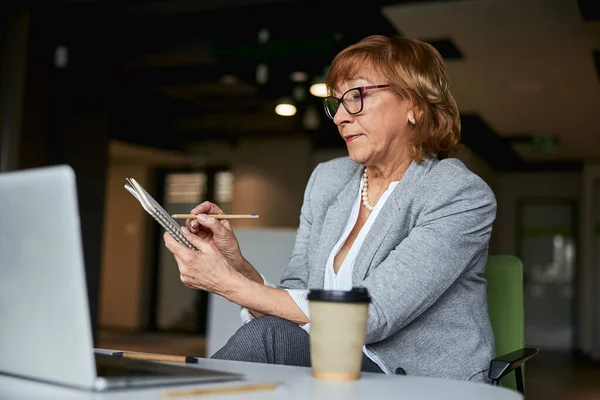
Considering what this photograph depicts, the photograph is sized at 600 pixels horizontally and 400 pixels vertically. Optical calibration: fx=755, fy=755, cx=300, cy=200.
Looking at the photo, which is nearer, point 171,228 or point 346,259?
point 171,228

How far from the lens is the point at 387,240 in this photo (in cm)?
159

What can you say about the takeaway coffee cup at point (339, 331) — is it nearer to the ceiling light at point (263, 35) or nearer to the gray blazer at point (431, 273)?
the gray blazer at point (431, 273)

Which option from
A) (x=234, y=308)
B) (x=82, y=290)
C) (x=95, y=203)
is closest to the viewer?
(x=82, y=290)

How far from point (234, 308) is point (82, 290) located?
214 cm

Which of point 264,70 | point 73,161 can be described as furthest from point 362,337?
point 264,70

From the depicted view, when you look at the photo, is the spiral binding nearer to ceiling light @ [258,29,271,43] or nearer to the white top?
the white top

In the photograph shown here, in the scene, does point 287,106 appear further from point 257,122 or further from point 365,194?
point 365,194

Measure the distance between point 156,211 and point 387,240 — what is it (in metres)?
0.60

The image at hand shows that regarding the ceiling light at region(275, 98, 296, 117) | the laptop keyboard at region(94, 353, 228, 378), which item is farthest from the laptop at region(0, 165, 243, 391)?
the ceiling light at region(275, 98, 296, 117)

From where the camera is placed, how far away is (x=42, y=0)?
211 inches

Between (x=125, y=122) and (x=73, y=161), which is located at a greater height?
(x=125, y=122)

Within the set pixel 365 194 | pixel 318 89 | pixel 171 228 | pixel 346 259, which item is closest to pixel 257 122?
pixel 318 89

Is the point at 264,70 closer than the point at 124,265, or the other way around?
the point at 264,70

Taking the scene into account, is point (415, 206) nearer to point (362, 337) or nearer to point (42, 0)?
point (362, 337)
